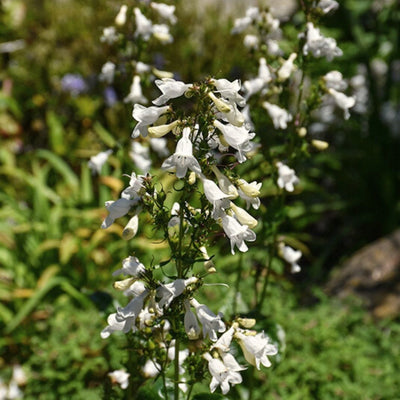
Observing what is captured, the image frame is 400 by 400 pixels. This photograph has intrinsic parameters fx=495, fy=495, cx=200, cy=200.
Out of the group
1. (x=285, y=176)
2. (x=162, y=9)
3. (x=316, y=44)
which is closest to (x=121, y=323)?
(x=285, y=176)

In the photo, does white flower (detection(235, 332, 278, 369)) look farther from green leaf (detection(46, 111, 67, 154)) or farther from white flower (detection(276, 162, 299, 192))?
green leaf (detection(46, 111, 67, 154))

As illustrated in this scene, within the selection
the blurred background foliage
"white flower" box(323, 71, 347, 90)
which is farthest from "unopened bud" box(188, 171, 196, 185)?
"white flower" box(323, 71, 347, 90)

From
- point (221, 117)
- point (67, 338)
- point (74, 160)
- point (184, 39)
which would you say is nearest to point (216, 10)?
point (184, 39)

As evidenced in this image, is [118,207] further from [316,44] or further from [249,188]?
[316,44]

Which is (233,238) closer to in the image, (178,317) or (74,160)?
(178,317)

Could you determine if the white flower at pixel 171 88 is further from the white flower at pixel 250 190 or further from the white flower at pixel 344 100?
the white flower at pixel 344 100
